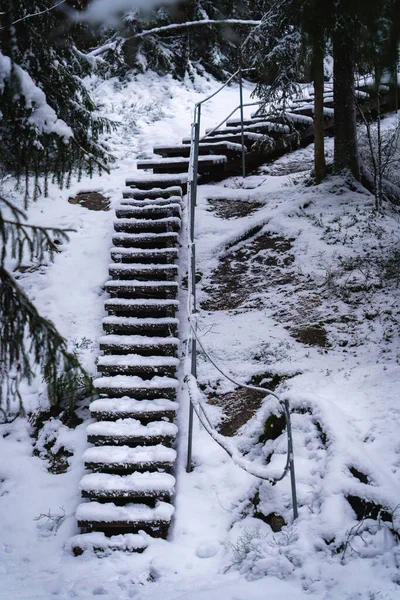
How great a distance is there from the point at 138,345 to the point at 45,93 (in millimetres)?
2527

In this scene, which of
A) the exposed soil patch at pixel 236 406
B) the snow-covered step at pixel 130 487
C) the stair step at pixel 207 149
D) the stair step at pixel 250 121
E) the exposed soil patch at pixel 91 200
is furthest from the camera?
the stair step at pixel 250 121

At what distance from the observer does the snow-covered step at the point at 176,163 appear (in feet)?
27.6

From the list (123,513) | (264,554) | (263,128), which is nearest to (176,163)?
(263,128)

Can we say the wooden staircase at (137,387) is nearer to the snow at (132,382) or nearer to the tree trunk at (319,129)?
the snow at (132,382)

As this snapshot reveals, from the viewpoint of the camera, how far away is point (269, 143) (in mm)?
9719

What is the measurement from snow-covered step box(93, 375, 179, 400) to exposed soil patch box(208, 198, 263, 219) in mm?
4019

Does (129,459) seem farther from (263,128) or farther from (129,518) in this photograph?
(263,128)

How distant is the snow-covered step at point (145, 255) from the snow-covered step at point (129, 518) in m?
3.05

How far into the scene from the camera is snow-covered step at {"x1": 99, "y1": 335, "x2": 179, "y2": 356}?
17.4 ft

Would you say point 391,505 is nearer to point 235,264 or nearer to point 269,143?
point 235,264

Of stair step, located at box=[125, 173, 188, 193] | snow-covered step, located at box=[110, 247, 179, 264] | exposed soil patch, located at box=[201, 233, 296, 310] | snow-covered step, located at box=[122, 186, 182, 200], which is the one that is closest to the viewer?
snow-covered step, located at box=[110, 247, 179, 264]

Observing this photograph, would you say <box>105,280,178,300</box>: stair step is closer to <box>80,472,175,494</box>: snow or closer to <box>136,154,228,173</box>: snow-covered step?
<box>80,472,175,494</box>: snow

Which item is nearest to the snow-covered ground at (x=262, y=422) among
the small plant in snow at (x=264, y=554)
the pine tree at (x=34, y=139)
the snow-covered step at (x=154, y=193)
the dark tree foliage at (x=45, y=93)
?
the small plant in snow at (x=264, y=554)

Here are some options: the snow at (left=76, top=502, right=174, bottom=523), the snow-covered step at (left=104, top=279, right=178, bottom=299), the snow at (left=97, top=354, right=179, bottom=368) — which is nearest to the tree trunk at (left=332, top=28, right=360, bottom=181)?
the snow-covered step at (left=104, top=279, right=178, bottom=299)
